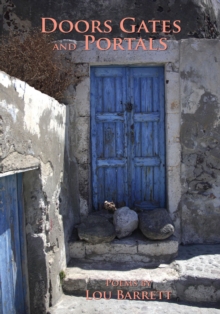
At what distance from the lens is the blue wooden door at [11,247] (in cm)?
279

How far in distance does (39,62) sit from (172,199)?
8.40ft

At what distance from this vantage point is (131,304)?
12.0 feet

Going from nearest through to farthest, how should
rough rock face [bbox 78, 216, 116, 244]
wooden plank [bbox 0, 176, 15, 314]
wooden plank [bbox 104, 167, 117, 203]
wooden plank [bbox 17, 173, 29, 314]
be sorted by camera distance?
wooden plank [bbox 0, 176, 15, 314] → wooden plank [bbox 17, 173, 29, 314] → rough rock face [bbox 78, 216, 116, 244] → wooden plank [bbox 104, 167, 117, 203]

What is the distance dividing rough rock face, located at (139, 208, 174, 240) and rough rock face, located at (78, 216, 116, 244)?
1.35ft

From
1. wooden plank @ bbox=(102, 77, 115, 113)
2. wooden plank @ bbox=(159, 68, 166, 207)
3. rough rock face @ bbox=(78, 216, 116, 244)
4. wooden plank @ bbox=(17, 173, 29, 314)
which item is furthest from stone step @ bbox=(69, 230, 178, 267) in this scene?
wooden plank @ bbox=(102, 77, 115, 113)

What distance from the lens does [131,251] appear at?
414cm

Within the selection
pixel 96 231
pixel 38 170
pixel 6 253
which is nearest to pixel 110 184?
pixel 96 231

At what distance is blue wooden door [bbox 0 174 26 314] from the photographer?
2.79 m

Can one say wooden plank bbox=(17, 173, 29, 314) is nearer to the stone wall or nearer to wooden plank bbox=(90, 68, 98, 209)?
the stone wall

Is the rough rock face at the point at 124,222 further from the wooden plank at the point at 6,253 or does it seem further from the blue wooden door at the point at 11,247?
the wooden plank at the point at 6,253

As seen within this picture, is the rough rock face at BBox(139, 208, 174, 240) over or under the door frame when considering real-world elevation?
under

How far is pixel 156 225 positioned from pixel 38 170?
5.84 feet

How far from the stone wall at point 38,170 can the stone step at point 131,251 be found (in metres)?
0.28

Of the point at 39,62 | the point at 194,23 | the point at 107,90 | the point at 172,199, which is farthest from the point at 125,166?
the point at 194,23
